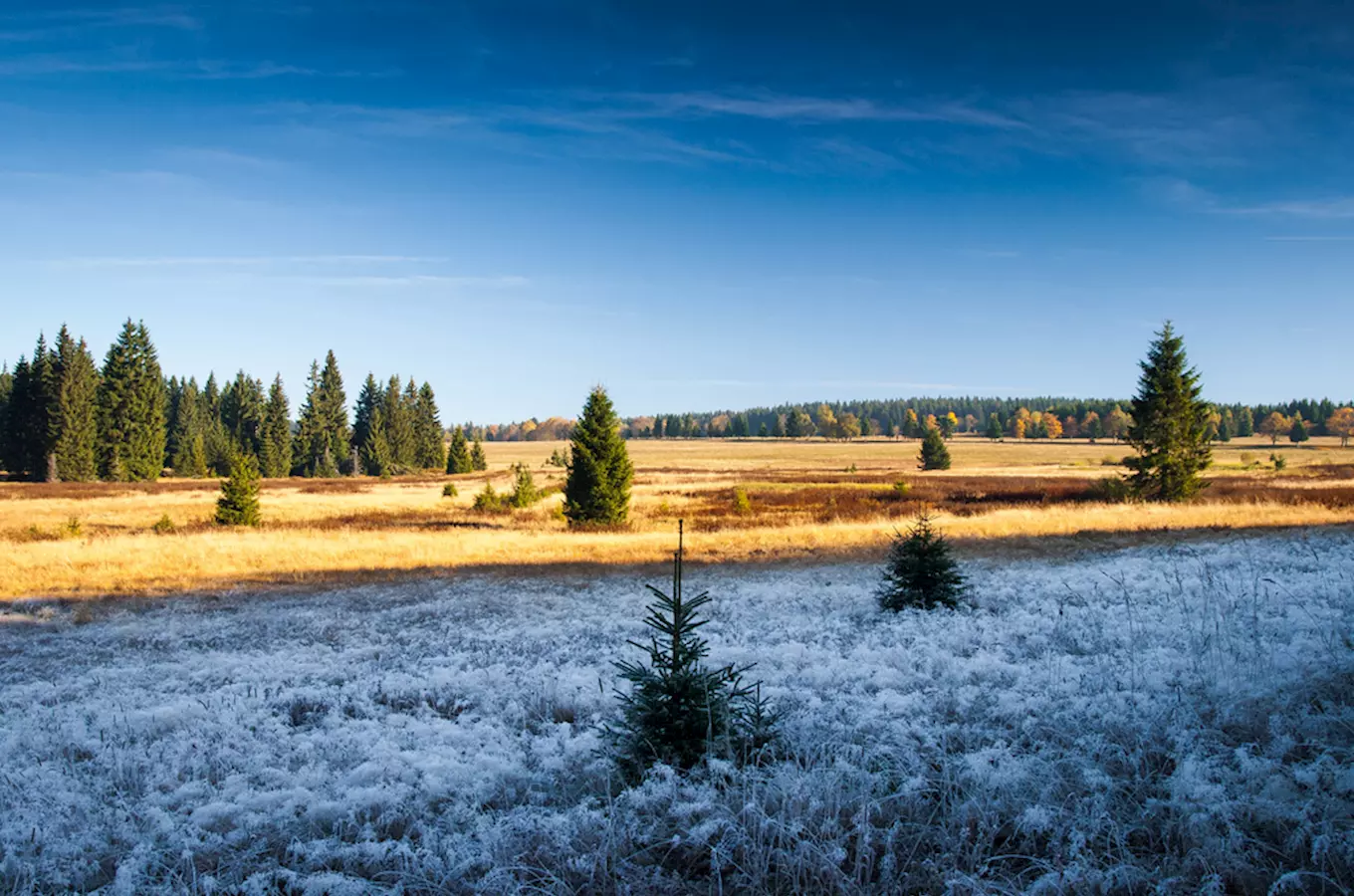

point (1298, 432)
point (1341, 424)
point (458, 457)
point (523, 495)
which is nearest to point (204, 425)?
point (458, 457)

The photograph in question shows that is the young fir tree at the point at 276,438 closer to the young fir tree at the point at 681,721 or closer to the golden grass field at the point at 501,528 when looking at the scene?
the golden grass field at the point at 501,528

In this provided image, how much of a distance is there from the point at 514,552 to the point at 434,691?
47.5 feet

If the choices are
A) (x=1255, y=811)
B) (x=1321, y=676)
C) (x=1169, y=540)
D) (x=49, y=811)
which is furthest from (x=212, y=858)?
(x=1169, y=540)

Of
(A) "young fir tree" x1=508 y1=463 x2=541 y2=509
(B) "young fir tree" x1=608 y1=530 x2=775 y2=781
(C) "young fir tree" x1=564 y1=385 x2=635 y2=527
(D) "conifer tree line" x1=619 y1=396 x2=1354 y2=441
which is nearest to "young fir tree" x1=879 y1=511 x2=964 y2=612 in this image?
(B) "young fir tree" x1=608 y1=530 x2=775 y2=781

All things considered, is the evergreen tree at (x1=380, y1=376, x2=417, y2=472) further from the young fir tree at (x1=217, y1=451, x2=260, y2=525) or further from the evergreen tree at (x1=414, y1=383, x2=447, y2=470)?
the young fir tree at (x1=217, y1=451, x2=260, y2=525)

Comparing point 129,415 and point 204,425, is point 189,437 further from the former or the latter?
point 129,415

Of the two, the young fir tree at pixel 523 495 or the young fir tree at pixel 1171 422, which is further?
the young fir tree at pixel 523 495

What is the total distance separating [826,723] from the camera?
212 inches

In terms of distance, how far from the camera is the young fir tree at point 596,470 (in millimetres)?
27453

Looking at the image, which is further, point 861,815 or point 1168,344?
point 1168,344

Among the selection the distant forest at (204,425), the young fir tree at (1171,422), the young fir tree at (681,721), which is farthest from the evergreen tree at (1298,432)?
the young fir tree at (681,721)

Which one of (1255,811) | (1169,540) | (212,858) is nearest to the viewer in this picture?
(1255,811)

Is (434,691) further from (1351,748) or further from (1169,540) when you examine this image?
(1169,540)

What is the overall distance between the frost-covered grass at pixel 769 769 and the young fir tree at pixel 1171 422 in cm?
2331
